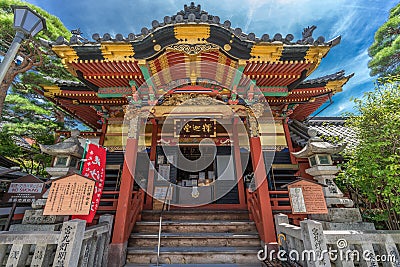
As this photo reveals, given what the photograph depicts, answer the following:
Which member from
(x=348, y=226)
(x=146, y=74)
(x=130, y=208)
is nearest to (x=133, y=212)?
(x=130, y=208)

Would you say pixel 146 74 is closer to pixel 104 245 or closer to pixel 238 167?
pixel 104 245

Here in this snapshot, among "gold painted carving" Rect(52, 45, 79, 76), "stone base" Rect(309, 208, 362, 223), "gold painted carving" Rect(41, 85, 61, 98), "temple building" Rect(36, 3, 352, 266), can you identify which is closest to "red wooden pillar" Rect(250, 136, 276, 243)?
"temple building" Rect(36, 3, 352, 266)

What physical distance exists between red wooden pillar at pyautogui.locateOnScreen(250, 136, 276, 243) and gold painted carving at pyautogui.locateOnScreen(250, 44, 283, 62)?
7.50 feet

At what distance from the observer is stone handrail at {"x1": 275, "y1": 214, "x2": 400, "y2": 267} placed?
2951 mm

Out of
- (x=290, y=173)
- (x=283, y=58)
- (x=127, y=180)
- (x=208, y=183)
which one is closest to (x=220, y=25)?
(x=283, y=58)

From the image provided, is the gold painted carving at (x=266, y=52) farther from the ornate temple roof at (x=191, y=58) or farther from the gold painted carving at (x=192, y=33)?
the gold painted carving at (x=192, y=33)

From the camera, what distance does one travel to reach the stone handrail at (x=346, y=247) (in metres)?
2.95

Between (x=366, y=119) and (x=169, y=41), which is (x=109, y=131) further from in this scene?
(x=366, y=119)

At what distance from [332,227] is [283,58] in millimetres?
3994

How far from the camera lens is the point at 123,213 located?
4.72 meters

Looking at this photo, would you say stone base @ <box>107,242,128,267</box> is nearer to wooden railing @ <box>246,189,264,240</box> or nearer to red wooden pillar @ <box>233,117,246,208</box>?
wooden railing @ <box>246,189,264,240</box>

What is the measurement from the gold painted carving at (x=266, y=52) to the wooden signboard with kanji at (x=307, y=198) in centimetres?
306

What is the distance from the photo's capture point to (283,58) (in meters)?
4.71

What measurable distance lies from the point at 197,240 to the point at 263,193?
2167 millimetres
